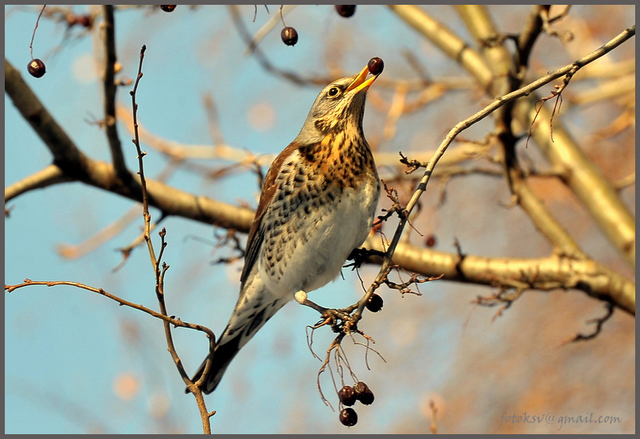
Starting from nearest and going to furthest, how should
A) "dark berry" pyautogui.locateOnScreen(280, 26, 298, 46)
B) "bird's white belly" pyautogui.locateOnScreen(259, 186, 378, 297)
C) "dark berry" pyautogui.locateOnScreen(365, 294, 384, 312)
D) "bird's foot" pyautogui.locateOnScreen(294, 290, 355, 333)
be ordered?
"bird's foot" pyautogui.locateOnScreen(294, 290, 355, 333) < "dark berry" pyautogui.locateOnScreen(365, 294, 384, 312) < "dark berry" pyautogui.locateOnScreen(280, 26, 298, 46) < "bird's white belly" pyautogui.locateOnScreen(259, 186, 378, 297)

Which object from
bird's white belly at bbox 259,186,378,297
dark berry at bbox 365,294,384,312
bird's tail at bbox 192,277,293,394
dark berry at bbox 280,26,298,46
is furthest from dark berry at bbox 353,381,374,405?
dark berry at bbox 280,26,298,46

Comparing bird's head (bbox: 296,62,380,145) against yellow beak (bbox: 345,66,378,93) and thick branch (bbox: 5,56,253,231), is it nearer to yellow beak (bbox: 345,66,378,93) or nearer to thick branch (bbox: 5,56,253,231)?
yellow beak (bbox: 345,66,378,93)

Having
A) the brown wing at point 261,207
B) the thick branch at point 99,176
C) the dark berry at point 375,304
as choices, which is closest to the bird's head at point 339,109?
the brown wing at point 261,207

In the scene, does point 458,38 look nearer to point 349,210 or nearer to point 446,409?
point 349,210

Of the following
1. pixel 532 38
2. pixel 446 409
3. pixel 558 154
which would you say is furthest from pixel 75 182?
pixel 446 409

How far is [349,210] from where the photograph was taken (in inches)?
134

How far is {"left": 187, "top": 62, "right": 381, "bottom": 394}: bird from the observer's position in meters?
3.47

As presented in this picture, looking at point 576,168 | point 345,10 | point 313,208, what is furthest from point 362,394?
point 576,168

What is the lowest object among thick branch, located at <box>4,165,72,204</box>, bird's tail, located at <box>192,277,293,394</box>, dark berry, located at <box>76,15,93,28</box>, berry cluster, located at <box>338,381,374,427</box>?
berry cluster, located at <box>338,381,374,427</box>

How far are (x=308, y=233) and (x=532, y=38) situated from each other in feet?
6.18

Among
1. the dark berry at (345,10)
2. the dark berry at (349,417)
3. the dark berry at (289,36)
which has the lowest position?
the dark berry at (349,417)

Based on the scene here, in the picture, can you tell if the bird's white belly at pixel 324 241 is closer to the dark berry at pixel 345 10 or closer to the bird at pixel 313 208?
the bird at pixel 313 208

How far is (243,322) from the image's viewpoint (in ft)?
13.3

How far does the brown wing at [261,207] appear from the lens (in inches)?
148
